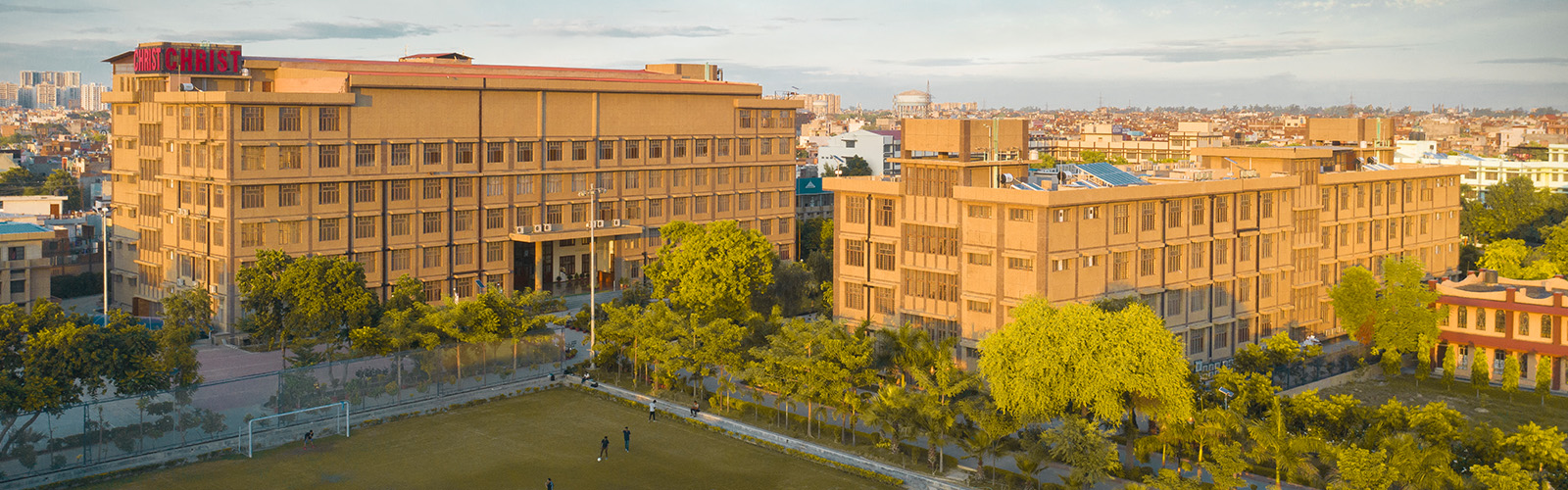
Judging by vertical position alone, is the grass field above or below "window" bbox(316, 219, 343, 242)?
below

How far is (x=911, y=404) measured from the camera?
141 ft

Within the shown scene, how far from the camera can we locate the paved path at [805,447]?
42406 millimetres

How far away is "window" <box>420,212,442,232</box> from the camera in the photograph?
74.2m

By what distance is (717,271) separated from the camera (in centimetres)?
6322

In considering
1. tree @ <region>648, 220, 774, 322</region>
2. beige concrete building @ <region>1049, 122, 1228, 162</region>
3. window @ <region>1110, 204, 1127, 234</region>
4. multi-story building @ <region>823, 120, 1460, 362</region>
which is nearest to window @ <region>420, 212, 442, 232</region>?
tree @ <region>648, 220, 774, 322</region>

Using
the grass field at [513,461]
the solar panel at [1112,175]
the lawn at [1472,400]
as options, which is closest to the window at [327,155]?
the grass field at [513,461]

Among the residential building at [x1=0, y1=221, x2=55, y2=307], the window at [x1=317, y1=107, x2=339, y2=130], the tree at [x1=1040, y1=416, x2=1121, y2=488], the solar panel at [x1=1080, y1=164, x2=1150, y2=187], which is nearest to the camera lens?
the tree at [x1=1040, y1=416, x2=1121, y2=488]

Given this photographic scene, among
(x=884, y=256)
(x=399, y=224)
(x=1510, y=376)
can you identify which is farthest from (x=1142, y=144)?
(x=884, y=256)

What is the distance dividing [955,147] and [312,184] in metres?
34.2

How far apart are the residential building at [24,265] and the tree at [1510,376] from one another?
69427mm

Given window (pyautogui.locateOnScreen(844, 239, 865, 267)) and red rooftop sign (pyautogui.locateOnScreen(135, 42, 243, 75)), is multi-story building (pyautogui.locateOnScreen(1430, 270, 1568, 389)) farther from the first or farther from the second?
red rooftop sign (pyautogui.locateOnScreen(135, 42, 243, 75))

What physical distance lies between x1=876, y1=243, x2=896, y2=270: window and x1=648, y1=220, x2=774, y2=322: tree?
7049 mm

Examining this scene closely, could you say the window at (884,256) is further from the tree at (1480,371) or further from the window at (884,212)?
the tree at (1480,371)

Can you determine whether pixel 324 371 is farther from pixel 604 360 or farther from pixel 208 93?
pixel 208 93
